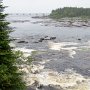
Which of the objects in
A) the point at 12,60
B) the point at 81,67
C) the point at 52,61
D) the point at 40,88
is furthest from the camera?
the point at 52,61

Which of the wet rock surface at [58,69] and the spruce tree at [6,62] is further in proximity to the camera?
the wet rock surface at [58,69]

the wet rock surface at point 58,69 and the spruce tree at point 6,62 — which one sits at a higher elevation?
the spruce tree at point 6,62

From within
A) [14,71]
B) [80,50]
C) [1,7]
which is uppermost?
[1,7]

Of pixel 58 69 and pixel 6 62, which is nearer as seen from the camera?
pixel 6 62

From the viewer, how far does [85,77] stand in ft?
119

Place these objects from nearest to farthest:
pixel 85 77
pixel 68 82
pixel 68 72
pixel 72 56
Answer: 1. pixel 68 82
2. pixel 85 77
3. pixel 68 72
4. pixel 72 56

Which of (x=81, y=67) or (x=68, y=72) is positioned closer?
(x=68, y=72)

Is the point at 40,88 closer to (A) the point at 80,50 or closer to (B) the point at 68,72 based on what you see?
(B) the point at 68,72

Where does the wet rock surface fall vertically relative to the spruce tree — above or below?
below

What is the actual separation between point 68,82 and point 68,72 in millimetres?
4913

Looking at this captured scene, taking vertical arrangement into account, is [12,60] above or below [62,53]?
above

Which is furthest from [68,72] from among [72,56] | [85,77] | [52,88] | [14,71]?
[14,71]

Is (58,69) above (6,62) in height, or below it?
below

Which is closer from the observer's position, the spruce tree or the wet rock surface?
the spruce tree
